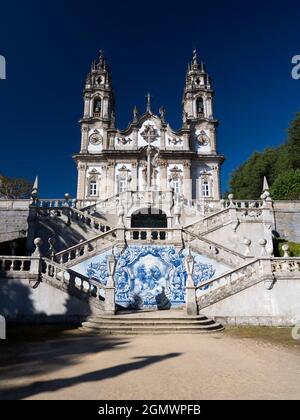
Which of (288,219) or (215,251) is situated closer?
(215,251)

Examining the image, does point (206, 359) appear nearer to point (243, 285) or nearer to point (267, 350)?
point (267, 350)

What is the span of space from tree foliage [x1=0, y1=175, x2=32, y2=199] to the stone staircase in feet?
120

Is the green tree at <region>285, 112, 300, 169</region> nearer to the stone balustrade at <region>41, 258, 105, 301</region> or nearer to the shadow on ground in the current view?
the stone balustrade at <region>41, 258, 105, 301</region>

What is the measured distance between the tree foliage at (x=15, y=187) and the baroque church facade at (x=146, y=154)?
14445 millimetres

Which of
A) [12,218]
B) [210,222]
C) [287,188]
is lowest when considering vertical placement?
[210,222]

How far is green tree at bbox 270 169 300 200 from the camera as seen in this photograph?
2516cm

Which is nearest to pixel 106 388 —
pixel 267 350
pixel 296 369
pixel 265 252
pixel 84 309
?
pixel 296 369

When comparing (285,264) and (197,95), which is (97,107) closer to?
(197,95)

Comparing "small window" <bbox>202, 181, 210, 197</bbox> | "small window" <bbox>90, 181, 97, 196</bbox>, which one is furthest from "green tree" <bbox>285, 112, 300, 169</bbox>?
"small window" <bbox>90, 181, 97, 196</bbox>

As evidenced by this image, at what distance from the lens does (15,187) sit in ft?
140

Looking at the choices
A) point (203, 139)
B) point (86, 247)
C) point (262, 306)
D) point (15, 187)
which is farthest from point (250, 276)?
point (15, 187)

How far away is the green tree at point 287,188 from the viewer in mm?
25156

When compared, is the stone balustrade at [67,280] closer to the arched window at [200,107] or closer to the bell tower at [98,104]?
the bell tower at [98,104]

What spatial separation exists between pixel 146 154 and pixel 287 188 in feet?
46.0
